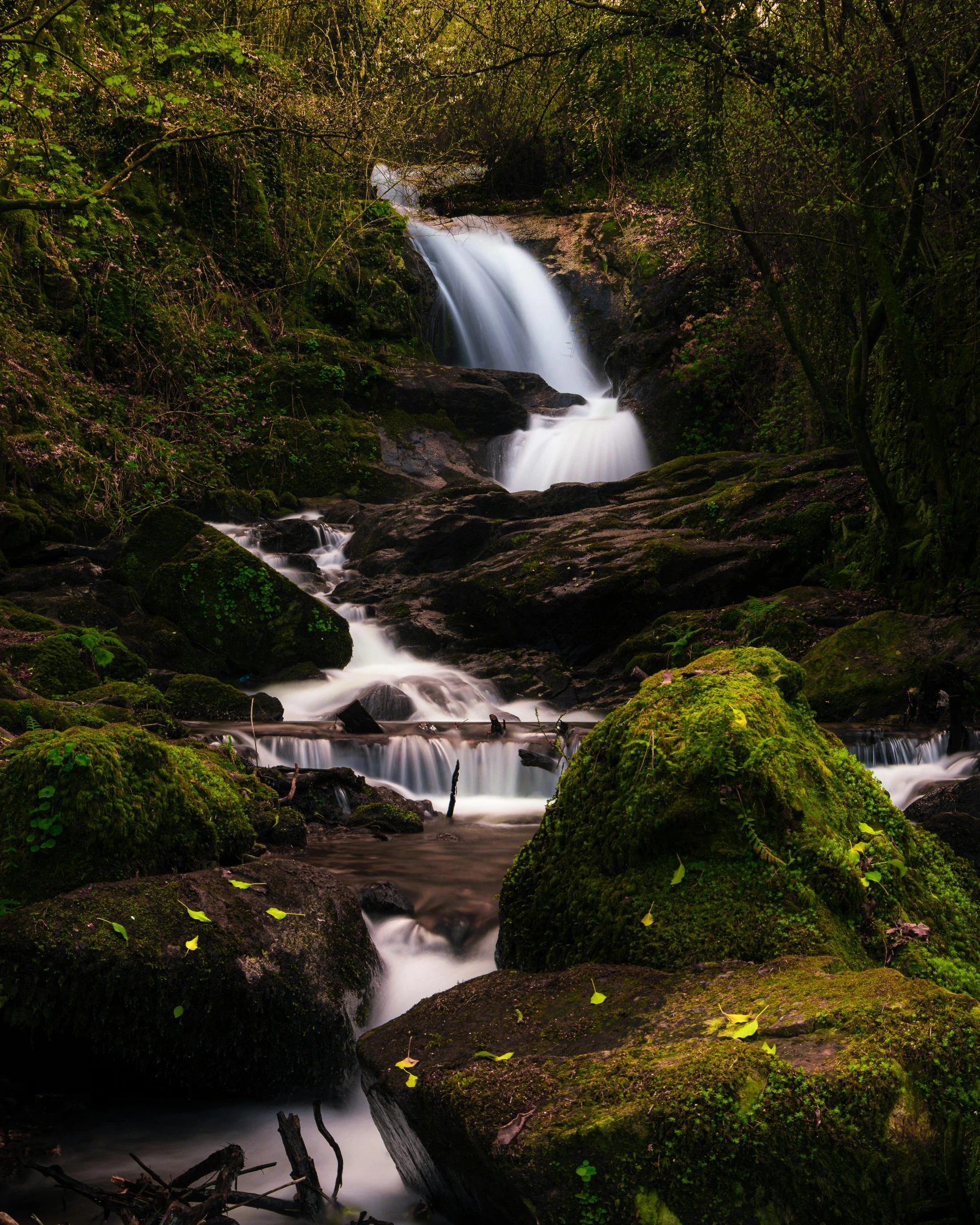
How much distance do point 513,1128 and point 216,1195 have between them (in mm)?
837

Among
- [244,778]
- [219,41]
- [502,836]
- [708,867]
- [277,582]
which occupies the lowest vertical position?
[502,836]

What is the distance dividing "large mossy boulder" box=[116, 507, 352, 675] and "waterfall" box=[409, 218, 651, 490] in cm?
960

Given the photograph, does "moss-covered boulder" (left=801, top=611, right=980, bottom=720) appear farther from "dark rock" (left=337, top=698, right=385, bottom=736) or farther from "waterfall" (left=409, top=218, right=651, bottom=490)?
"waterfall" (left=409, top=218, right=651, bottom=490)

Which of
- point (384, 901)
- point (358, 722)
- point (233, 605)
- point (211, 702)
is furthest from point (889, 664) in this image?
point (233, 605)

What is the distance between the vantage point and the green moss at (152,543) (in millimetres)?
11898

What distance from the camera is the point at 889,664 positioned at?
31.4ft

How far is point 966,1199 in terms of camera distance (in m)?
1.79

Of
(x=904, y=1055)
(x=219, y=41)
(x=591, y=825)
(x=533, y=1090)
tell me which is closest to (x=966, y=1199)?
(x=904, y=1055)

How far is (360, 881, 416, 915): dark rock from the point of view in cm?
491

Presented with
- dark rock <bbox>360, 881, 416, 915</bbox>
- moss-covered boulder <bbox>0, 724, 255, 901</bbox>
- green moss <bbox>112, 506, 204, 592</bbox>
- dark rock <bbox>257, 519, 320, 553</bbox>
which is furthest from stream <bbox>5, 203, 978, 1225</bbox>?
green moss <bbox>112, 506, 204, 592</bbox>

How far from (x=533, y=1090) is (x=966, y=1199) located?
36.7 inches

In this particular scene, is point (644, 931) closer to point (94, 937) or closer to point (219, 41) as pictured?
point (94, 937)

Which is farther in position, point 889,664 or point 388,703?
point 388,703

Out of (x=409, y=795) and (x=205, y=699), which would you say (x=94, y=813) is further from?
(x=205, y=699)
